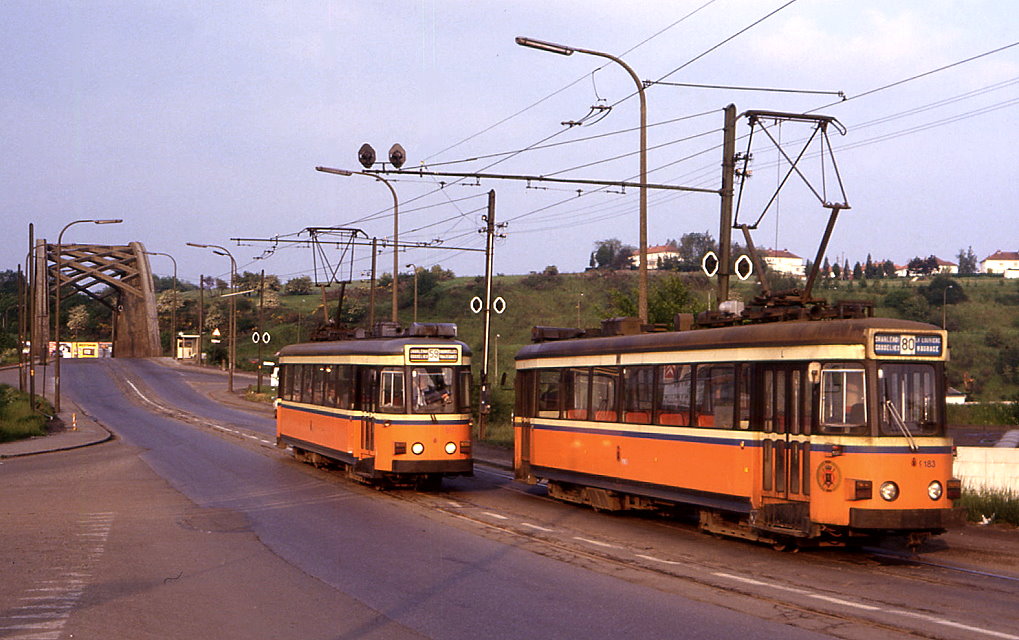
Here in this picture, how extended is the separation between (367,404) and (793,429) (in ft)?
34.0

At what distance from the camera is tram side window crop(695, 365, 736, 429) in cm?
1459

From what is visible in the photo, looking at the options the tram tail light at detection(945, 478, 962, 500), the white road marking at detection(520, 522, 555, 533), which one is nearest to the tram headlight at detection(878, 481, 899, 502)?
the tram tail light at detection(945, 478, 962, 500)

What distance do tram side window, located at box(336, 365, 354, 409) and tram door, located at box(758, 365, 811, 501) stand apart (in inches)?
426

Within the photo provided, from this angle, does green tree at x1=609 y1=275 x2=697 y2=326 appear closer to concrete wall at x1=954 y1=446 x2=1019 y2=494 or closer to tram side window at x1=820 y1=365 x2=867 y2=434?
concrete wall at x1=954 y1=446 x2=1019 y2=494

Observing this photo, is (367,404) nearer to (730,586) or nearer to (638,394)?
(638,394)

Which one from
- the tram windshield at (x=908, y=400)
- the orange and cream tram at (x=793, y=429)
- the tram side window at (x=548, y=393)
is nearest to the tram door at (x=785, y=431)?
the orange and cream tram at (x=793, y=429)

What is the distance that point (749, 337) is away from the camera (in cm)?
1435

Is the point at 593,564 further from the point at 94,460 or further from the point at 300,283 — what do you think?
the point at 300,283

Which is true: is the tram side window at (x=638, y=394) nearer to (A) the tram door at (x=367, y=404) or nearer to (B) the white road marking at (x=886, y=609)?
(B) the white road marking at (x=886, y=609)

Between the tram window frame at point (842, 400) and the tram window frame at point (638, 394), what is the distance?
3711mm

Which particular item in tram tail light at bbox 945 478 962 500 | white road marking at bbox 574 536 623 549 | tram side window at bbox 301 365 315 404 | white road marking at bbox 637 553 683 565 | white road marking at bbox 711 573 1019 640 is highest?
tram side window at bbox 301 365 315 404

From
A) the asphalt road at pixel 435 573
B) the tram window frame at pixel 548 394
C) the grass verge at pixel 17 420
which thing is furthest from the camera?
the grass verge at pixel 17 420

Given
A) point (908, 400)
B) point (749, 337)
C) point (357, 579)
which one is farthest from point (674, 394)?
point (357, 579)

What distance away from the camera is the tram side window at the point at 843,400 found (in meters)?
13.0
